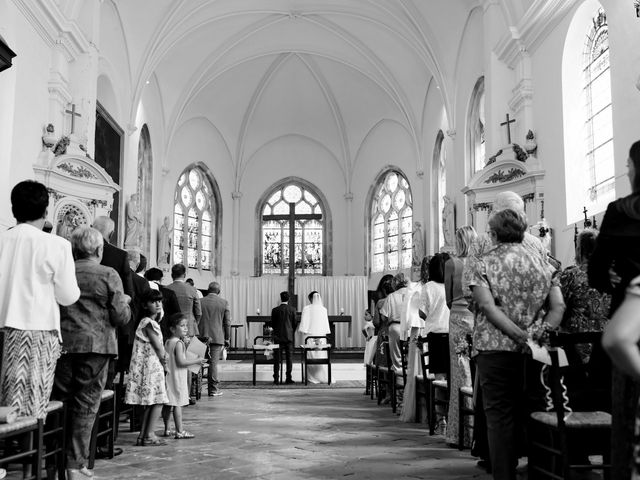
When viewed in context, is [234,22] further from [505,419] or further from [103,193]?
[505,419]

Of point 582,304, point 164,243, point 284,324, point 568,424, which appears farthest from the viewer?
point 164,243

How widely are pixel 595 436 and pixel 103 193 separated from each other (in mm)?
9827

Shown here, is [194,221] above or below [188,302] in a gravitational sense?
above

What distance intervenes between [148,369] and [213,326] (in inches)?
180

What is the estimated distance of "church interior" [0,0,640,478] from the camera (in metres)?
9.73

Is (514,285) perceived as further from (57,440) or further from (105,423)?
(105,423)

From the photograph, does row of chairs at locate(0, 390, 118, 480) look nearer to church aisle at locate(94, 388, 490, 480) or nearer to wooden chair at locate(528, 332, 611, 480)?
church aisle at locate(94, 388, 490, 480)

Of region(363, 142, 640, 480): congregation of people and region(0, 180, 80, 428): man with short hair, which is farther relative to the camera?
region(0, 180, 80, 428): man with short hair

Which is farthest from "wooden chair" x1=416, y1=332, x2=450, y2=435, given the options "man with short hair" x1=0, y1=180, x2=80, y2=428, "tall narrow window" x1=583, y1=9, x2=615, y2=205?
"tall narrow window" x1=583, y1=9, x2=615, y2=205

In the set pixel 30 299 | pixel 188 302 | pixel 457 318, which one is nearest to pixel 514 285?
pixel 457 318

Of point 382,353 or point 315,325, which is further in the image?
point 315,325

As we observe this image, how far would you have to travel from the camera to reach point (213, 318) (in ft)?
32.7

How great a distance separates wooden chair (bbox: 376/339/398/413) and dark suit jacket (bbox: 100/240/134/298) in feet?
12.0

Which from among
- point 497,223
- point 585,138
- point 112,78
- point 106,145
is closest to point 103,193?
point 106,145
